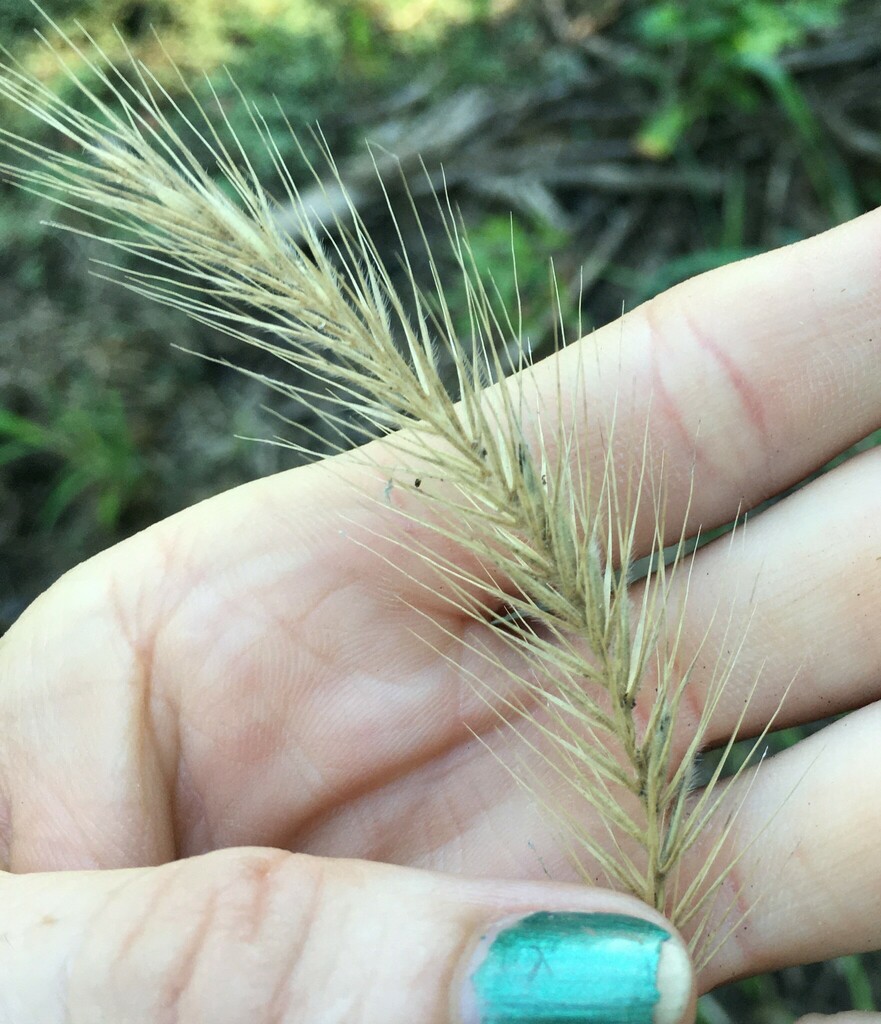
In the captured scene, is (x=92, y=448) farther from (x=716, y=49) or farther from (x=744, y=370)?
(x=716, y=49)

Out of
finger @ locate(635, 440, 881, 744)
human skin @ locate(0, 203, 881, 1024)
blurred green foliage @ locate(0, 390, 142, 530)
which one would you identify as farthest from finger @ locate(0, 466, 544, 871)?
blurred green foliage @ locate(0, 390, 142, 530)

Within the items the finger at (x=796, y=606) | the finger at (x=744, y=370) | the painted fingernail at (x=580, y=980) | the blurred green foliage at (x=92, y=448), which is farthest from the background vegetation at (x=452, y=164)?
the painted fingernail at (x=580, y=980)

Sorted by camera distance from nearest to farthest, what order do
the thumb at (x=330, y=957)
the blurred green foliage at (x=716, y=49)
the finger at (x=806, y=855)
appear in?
the thumb at (x=330, y=957) < the finger at (x=806, y=855) < the blurred green foliage at (x=716, y=49)

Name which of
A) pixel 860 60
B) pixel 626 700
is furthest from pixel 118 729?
pixel 860 60

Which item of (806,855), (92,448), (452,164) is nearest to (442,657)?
(806,855)

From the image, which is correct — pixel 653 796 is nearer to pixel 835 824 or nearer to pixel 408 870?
pixel 408 870

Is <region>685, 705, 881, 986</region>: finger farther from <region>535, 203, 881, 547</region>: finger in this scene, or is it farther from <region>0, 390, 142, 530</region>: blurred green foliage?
<region>0, 390, 142, 530</region>: blurred green foliage

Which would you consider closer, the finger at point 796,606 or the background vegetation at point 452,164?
the finger at point 796,606

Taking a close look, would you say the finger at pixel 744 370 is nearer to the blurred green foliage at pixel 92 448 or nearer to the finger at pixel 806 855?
the finger at pixel 806 855
